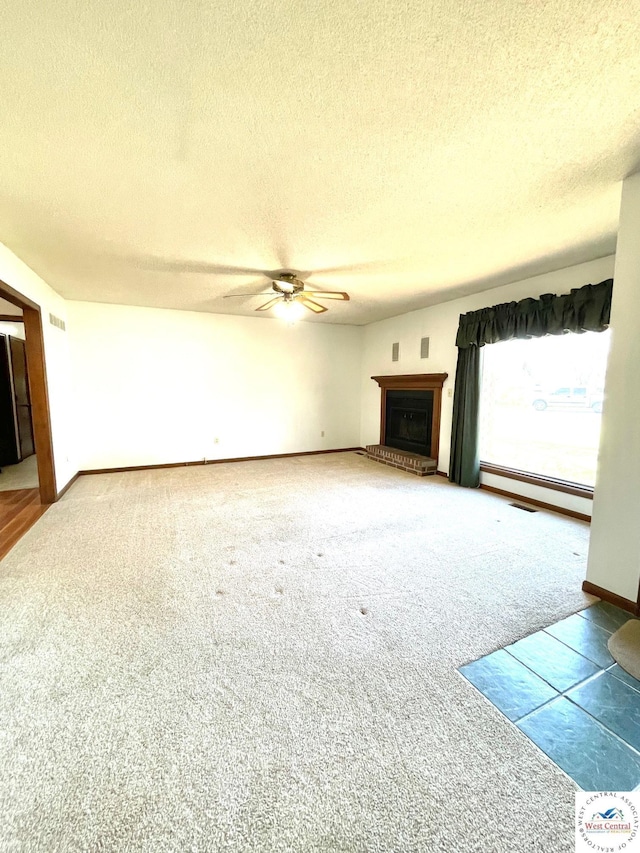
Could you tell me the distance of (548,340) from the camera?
3799 millimetres

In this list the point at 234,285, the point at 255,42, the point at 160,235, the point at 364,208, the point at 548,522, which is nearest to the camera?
the point at 255,42

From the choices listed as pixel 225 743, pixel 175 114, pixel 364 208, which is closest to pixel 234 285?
pixel 364 208

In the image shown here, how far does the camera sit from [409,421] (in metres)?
5.77

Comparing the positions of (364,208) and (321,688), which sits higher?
(364,208)

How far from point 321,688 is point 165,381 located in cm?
485

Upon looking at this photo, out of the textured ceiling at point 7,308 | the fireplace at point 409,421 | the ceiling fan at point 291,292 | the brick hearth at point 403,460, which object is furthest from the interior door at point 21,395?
the fireplace at point 409,421

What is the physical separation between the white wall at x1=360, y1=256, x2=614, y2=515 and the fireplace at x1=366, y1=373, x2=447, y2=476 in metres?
0.14

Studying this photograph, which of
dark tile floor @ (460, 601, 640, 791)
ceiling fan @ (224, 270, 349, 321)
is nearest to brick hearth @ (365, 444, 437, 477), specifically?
ceiling fan @ (224, 270, 349, 321)

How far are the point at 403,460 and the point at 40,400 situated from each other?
4.65 metres

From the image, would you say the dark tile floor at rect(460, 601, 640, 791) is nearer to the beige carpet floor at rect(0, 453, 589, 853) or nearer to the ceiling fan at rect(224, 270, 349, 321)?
the beige carpet floor at rect(0, 453, 589, 853)

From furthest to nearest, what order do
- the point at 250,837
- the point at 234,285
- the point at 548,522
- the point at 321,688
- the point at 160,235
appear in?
the point at 234,285, the point at 548,522, the point at 160,235, the point at 321,688, the point at 250,837

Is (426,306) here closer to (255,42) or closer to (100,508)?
(255,42)

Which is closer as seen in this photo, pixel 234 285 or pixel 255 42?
pixel 255 42

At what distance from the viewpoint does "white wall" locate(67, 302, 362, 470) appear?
4957mm
